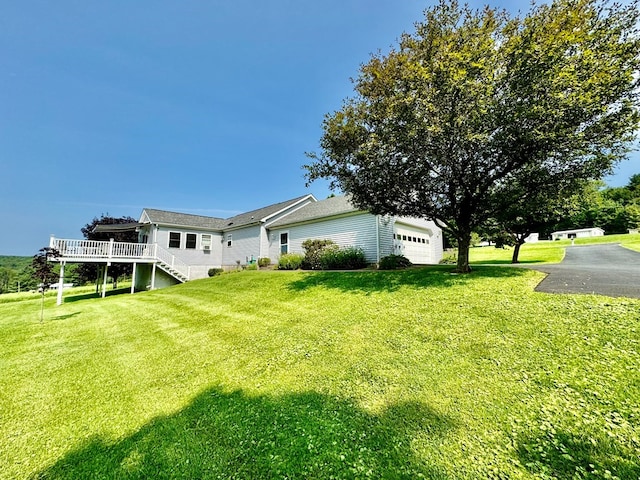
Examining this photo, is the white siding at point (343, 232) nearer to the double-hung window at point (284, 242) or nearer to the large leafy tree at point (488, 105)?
the double-hung window at point (284, 242)

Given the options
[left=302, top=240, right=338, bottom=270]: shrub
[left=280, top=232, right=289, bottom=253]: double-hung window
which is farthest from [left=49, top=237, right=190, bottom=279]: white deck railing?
[left=302, top=240, right=338, bottom=270]: shrub

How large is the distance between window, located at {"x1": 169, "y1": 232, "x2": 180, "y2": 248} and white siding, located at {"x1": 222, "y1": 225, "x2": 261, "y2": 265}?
12.7 ft

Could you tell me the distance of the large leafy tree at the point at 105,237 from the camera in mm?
22750

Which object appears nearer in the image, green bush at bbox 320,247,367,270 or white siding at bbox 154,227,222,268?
green bush at bbox 320,247,367,270

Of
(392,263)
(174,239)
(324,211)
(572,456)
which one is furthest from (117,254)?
(572,456)

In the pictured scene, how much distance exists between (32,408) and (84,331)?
5038 mm

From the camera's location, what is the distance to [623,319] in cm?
446

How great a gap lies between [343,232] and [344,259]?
2183 millimetres

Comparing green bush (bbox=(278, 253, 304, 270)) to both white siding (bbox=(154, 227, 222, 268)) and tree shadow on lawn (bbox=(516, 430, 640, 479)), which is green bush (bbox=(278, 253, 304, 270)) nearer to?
white siding (bbox=(154, 227, 222, 268))

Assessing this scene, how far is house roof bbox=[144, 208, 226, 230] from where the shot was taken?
20938 millimetres

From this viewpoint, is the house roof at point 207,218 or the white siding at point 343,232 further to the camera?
the house roof at point 207,218

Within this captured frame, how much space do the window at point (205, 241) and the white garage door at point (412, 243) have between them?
650 inches

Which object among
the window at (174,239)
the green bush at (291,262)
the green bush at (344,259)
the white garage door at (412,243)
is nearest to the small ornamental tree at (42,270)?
the green bush at (291,262)

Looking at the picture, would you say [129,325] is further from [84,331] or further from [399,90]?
[399,90]
